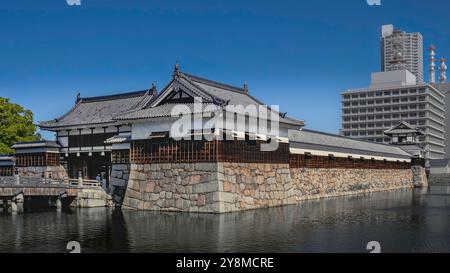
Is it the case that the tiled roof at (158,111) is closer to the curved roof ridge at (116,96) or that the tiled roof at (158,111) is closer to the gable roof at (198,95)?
the gable roof at (198,95)

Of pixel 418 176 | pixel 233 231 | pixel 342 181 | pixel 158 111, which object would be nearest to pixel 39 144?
pixel 158 111

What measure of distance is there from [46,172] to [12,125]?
11.6 meters

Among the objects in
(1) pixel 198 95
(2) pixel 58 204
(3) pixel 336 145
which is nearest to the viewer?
(1) pixel 198 95

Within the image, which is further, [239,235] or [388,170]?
[388,170]

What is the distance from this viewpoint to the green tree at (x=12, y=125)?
5278cm

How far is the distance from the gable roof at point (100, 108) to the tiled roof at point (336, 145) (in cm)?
1410

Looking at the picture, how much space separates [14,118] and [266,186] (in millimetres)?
31291

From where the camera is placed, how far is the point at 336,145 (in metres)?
56.7

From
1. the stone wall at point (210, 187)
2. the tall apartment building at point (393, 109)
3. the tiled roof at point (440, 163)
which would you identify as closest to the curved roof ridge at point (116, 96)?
the stone wall at point (210, 187)

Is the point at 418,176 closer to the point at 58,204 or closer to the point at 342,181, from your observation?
the point at 342,181
